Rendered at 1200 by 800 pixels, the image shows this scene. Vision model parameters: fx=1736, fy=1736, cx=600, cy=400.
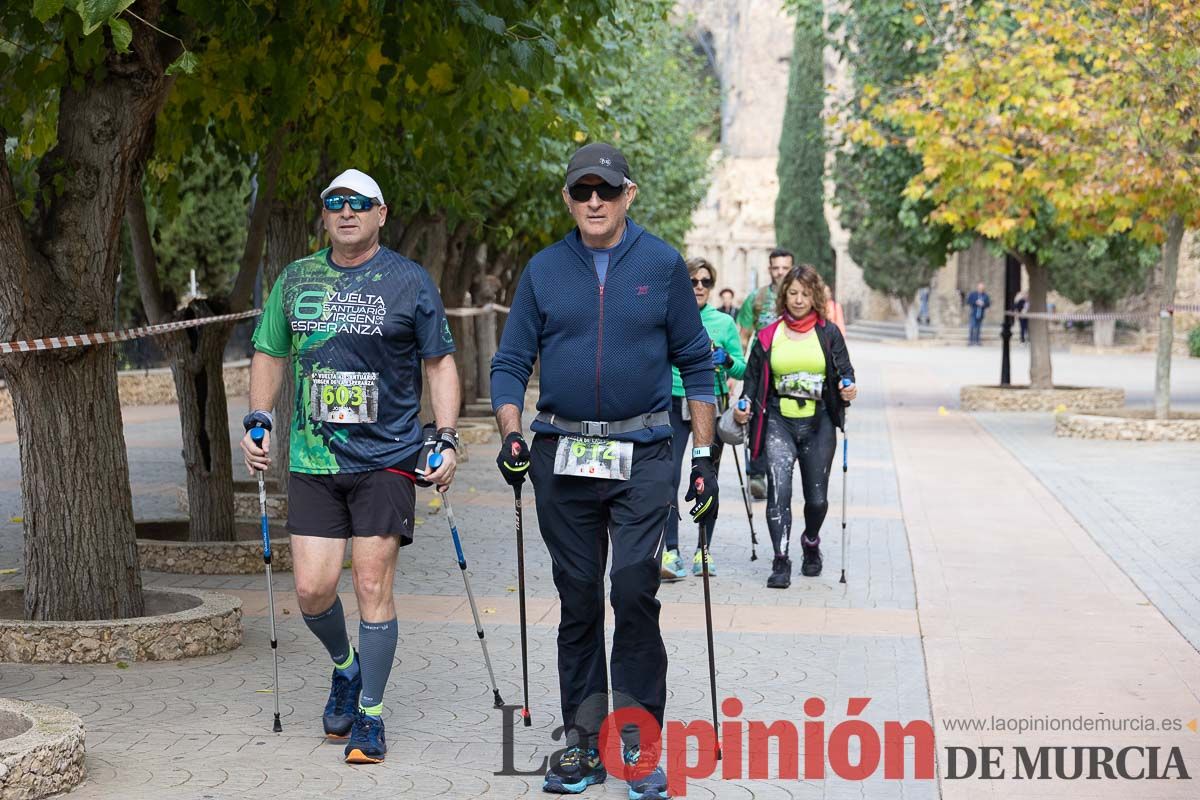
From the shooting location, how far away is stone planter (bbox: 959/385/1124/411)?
24.9m

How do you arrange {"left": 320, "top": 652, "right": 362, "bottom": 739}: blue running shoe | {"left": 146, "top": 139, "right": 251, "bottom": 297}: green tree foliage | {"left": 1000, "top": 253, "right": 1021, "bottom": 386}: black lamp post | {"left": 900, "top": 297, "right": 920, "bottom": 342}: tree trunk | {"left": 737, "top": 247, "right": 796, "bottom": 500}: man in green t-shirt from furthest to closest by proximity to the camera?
{"left": 900, "top": 297, "right": 920, "bottom": 342}: tree trunk → {"left": 146, "top": 139, "right": 251, "bottom": 297}: green tree foliage → {"left": 1000, "top": 253, "right": 1021, "bottom": 386}: black lamp post → {"left": 737, "top": 247, "right": 796, "bottom": 500}: man in green t-shirt → {"left": 320, "top": 652, "right": 362, "bottom": 739}: blue running shoe

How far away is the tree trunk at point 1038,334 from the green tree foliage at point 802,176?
4053 centimetres

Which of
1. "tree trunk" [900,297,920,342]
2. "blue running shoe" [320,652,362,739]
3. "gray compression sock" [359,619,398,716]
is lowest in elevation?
"tree trunk" [900,297,920,342]

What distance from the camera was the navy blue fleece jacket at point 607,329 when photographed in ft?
18.3

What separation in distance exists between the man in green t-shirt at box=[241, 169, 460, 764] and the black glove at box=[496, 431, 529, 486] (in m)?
0.41

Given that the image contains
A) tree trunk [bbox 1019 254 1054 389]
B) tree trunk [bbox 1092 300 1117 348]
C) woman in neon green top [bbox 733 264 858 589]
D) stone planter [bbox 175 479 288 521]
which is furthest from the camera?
tree trunk [bbox 1092 300 1117 348]

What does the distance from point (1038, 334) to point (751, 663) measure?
19.1m

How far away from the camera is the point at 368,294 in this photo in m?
6.00

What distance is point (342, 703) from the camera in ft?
20.6

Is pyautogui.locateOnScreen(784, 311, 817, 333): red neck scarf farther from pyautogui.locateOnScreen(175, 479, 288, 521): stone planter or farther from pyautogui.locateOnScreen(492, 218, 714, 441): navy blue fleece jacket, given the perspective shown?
pyautogui.locateOnScreen(492, 218, 714, 441): navy blue fleece jacket

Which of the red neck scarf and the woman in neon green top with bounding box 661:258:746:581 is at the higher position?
the red neck scarf

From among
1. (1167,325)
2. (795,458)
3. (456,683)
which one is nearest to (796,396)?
(795,458)

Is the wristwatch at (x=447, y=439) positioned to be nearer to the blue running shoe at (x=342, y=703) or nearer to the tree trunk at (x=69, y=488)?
the blue running shoe at (x=342, y=703)

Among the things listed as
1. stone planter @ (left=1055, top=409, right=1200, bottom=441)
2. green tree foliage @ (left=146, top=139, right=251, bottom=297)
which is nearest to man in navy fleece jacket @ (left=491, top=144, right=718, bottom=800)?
stone planter @ (left=1055, top=409, right=1200, bottom=441)
